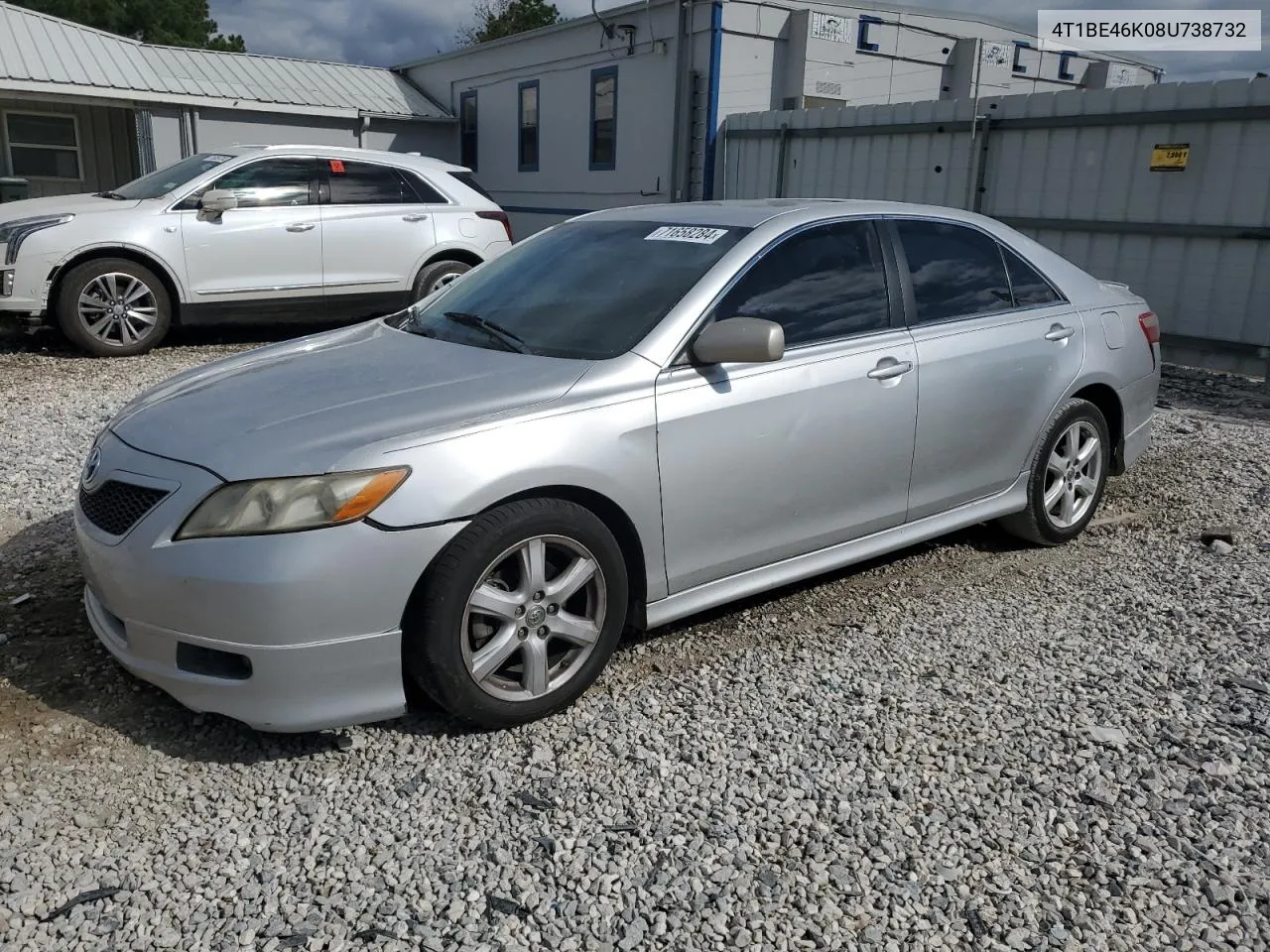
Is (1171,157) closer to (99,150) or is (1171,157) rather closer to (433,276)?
(433,276)

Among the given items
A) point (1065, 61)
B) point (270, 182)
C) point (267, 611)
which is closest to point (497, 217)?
point (270, 182)

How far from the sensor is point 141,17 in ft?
132

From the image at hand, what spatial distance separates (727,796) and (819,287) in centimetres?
198

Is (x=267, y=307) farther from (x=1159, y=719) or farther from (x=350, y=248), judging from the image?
(x=1159, y=719)

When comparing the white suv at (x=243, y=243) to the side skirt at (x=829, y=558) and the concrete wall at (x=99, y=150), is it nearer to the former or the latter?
the side skirt at (x=829, y=558)

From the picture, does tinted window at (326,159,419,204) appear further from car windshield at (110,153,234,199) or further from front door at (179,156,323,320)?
car windshield at (110,153,234,199)

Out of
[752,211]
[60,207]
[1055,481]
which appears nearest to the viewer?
[752,211]

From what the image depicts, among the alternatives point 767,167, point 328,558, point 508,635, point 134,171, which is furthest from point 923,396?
point 134,171

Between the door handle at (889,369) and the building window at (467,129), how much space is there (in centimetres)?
1771

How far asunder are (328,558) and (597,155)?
1493cm

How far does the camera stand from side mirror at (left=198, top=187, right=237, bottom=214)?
29.9 ft

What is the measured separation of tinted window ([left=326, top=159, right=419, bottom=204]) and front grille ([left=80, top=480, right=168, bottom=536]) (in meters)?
7.07

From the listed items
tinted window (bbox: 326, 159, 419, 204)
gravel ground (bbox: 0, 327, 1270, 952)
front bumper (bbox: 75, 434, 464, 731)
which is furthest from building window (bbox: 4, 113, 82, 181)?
front bumper (bbox: 75, 434, 464, 731)

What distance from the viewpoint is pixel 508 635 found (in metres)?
3.22
